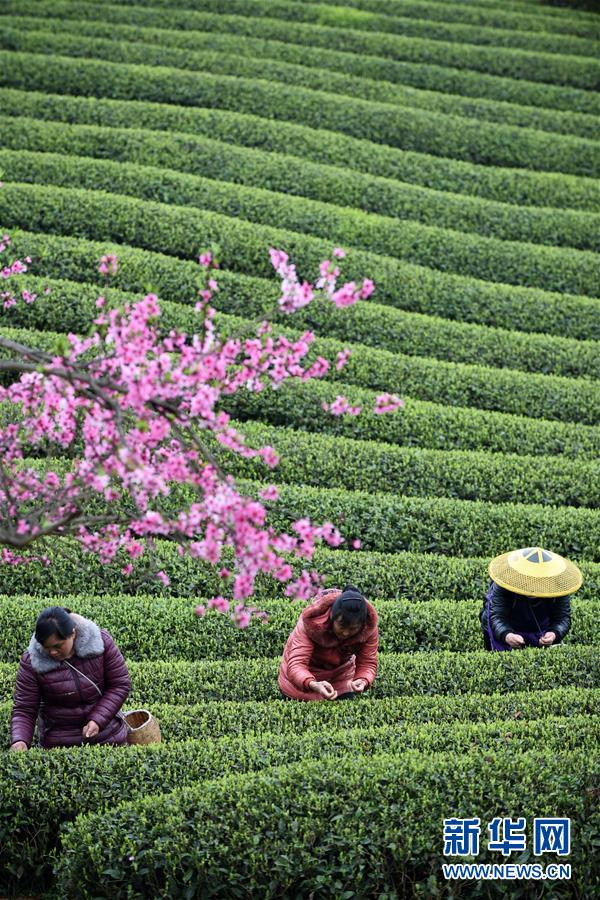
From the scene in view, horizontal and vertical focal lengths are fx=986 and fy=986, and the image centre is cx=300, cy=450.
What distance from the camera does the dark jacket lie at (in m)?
Answer: 8.00

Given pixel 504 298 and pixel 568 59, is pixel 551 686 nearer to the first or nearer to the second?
pixel 504 298

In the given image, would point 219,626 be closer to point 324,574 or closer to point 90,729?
point 324,574

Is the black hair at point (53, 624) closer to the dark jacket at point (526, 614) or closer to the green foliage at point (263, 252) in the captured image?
the dark jacket at point (526, 614)

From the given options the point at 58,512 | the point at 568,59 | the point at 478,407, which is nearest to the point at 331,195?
the point at 478,407

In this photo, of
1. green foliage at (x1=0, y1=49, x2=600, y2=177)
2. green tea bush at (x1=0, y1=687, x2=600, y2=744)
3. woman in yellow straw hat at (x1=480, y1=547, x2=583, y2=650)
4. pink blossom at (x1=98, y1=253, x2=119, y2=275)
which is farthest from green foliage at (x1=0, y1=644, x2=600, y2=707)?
green foliage at (x1=0, y1=49, x2=600, y2=177)

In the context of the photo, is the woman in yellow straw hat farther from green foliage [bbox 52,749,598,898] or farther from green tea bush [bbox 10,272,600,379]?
green tea bush [bbox 10,272,600,379]

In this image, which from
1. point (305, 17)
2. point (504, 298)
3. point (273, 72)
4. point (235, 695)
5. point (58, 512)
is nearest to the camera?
point (58, 512)

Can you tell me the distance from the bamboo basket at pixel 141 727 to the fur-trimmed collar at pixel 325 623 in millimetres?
1245

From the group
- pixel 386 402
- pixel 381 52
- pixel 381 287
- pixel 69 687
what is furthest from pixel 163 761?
pixel 381 52

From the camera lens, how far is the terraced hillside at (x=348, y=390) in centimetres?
589

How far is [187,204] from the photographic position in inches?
656

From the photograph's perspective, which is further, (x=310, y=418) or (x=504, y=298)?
(x=504, y=298)

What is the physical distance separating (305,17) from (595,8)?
29.6 feet

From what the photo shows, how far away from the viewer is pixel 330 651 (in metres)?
7.07
